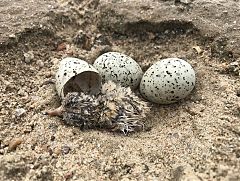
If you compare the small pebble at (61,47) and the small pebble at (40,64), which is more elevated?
the small pebble at (61,47)

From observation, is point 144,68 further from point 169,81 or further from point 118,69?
point 169,81

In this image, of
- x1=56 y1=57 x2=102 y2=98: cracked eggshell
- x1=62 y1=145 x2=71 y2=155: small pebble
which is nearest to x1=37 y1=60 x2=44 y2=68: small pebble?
x1=56 y1=57 x2=102 y2=98: cracked eggshell

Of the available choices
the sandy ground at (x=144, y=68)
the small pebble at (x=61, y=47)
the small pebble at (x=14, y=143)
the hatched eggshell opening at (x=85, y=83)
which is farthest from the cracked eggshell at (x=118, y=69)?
the small pebble at (x=14, y=143)

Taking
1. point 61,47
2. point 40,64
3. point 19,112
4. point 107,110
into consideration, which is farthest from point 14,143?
point 61,47

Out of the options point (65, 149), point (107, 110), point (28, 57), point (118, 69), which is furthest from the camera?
point (28, 57)

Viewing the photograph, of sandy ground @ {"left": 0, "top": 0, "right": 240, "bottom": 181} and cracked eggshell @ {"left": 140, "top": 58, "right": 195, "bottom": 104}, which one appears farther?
cracked eggshell @ {"left": 140, "top": 58, "right": 195, "bottom": 104}

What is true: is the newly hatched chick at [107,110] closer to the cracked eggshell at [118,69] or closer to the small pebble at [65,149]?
the cracked eggshell at [118,69]

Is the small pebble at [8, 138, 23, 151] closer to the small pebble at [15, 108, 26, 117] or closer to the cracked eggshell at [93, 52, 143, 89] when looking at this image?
the small pebble at [15, 108, 26, 117]

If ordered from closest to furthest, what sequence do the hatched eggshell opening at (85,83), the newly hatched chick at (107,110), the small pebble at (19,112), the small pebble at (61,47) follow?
the newly hatched chick at (107,110)
the small pebble at (19,112)
the hatched eggshell opening at (85,83)
the small pebble at (61,47)
